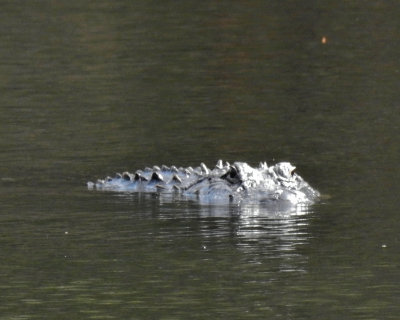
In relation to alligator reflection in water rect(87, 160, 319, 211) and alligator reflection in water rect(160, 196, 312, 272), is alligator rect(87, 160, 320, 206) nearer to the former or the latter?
alligator reflection in water rect(87, 160, 319, 211)

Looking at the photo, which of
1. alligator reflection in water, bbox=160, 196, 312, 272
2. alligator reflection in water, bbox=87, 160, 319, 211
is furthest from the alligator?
alligator reflection in water, bbox=160, 196, 312, 272

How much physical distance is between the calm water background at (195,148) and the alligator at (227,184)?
1.13 ft

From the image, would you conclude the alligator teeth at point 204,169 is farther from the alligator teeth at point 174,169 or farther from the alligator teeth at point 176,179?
the alligator teeth at point 174,169

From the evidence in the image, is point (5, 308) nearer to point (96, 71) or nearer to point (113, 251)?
point (113, 251)

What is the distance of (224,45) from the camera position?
104 feet

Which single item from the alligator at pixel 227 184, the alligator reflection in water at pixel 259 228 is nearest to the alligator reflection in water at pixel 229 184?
the alligator at pixel 227 184

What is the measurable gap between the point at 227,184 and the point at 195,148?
3.22 m

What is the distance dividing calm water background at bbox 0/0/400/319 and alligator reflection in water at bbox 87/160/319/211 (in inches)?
13.5

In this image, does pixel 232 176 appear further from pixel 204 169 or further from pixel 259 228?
Answer: pixel 259 228

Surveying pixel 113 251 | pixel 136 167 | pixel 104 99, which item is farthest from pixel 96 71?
pixel 113 251

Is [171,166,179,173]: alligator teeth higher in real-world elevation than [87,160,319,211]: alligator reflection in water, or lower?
higher

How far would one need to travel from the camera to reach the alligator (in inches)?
690

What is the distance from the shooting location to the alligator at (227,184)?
17.5m

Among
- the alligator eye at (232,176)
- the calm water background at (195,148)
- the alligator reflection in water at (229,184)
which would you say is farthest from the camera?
the alligator eye at (232,176)
